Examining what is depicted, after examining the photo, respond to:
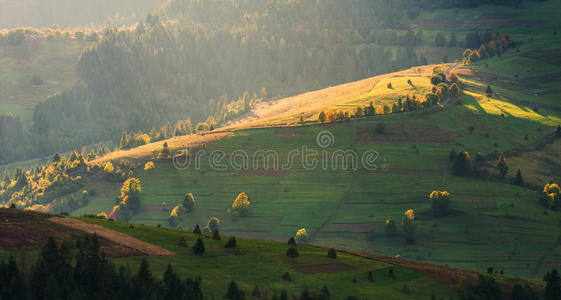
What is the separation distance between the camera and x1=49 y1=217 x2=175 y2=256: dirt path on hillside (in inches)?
4171

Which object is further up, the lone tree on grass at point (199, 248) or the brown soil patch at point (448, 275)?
the lone tree on grass at point (199, 248)

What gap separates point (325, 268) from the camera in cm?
11512

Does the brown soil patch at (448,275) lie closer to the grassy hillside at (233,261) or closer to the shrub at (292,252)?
the grassy hillside at (233,261)

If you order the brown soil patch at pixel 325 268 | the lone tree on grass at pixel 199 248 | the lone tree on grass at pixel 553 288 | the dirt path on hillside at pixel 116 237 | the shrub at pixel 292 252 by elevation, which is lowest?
the lone tree on grass at pixel 553 288

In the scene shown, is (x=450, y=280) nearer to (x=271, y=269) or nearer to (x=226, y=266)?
(x=271, y=269)

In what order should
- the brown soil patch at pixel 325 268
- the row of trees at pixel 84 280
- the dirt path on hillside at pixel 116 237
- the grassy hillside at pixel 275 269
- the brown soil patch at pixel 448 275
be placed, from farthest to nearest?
the brown soil patch at pixel 448 275, the brown soil patch at pixel 325 268, the dirt path on hillside at pixel 116 237, the grassy hillside at pixel 275 269, the row of trees at pixel 84 280

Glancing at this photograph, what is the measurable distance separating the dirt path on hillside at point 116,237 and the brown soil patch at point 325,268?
24222 millimetres

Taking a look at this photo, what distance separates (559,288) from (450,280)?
19.6 meters

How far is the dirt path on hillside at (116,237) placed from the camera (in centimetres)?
10594

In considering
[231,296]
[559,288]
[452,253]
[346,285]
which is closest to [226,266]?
[231,296]

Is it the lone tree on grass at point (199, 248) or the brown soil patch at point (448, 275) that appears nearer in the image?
the lone tree on grass at point (199, 248)

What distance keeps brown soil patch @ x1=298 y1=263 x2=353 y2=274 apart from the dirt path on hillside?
24.2 m

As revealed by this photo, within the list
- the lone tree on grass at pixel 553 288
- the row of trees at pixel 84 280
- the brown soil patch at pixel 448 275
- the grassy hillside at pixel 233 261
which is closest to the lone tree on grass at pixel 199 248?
the grassy hillside at pixel 233 261

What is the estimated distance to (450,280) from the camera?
385 ft
